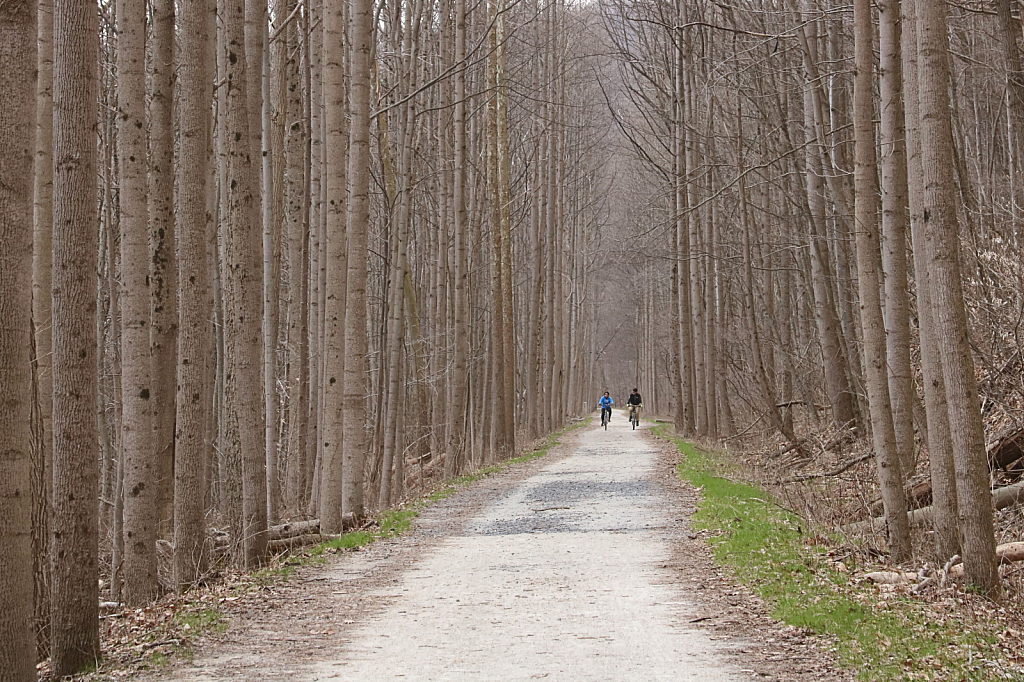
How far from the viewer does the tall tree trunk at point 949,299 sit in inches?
292

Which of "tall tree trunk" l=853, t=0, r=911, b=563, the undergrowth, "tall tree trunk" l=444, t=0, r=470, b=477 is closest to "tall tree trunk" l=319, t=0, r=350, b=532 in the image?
the undergrowth

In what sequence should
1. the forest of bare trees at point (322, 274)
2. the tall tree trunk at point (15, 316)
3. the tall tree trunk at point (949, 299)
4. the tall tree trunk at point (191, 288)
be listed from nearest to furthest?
the tall tree trunk at point (15, 316), the forest of bare trees at point (322, 274), the tall tree trunk at point (949, 299), the tall tree trunk at point (191, 288)

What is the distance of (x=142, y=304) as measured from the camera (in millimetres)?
9305

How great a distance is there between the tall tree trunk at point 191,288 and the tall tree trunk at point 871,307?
6213 millimetres

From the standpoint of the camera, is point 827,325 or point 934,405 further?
point 827,325

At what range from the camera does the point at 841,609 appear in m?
7.27

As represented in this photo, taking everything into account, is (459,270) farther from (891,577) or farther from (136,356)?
(891,577)

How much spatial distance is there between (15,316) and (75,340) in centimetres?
146

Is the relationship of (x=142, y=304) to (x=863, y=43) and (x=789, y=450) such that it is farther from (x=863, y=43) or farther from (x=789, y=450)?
(x=789, y=450)

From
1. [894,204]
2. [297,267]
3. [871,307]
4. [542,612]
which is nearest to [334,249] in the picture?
[297,267]

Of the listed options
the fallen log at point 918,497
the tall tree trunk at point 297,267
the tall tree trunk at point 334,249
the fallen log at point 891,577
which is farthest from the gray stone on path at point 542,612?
the tall tree trunk at point 297,267

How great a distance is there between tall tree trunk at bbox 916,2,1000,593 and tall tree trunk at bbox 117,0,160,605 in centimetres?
658

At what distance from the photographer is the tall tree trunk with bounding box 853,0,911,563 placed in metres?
9.16

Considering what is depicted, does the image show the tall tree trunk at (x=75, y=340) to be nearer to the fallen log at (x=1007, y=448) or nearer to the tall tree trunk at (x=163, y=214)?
the tall tree trunk at (x=163, y=214)
